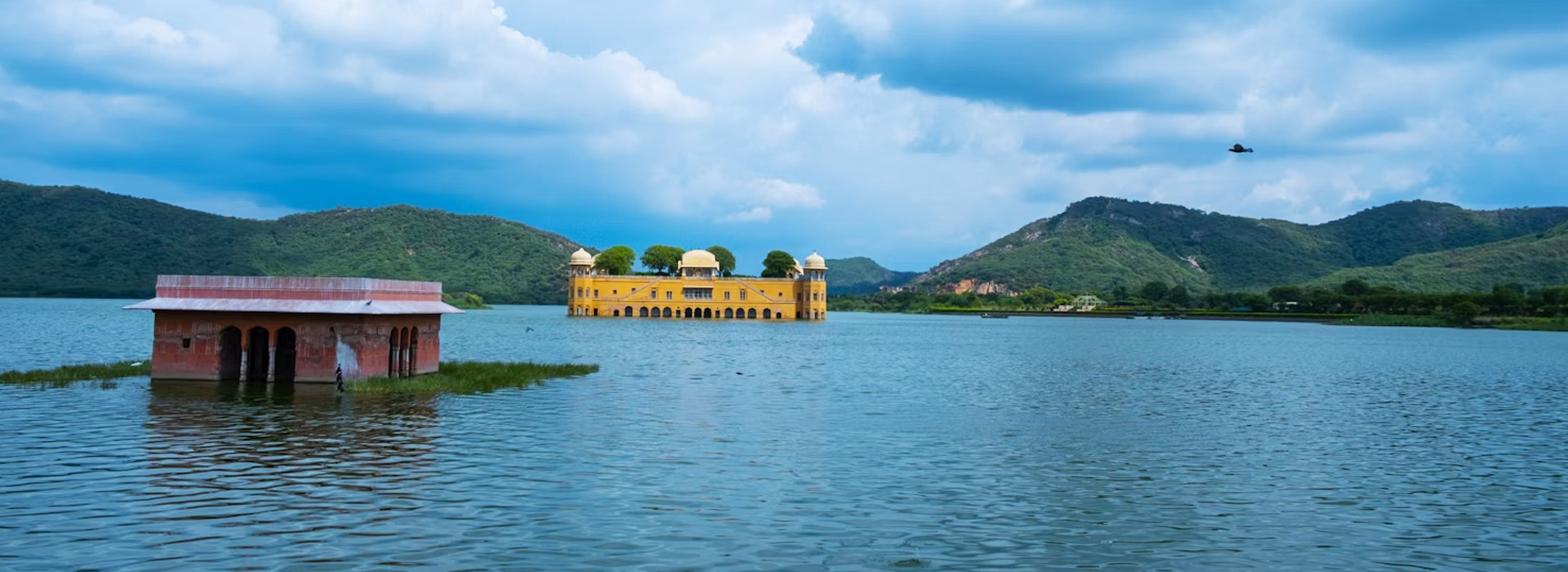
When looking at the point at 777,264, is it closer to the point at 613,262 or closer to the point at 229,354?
the point at 613,262

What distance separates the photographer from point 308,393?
27.4 metres

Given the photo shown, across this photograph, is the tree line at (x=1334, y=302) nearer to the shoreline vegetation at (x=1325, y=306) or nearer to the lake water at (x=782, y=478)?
the shoreline vegetation at (x=1325, y=306)

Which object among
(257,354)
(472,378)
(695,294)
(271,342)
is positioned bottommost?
(472,378)

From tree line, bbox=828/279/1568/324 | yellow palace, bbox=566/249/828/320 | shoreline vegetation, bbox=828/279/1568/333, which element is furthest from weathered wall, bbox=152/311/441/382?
tree line, bbox=828/279/1568/324

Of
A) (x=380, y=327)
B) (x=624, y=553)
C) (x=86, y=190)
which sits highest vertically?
(x=86, y=190)

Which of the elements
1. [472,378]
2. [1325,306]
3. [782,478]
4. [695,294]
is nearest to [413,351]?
[472,378]

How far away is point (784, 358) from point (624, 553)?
38415 millimetres

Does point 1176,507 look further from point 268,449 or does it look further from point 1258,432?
point 268,449

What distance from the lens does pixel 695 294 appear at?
128 m

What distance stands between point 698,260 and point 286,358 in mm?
100724

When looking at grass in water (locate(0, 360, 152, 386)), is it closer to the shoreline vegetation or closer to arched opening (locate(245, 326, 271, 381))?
arched opening (locate(245, 326, 271, 381))

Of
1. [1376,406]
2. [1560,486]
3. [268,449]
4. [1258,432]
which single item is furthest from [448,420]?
[1376,406]

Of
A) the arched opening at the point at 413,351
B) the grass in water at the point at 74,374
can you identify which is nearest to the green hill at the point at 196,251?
the grass in water at the point at 74,374

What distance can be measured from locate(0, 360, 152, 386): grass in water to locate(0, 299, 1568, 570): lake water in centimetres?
201
